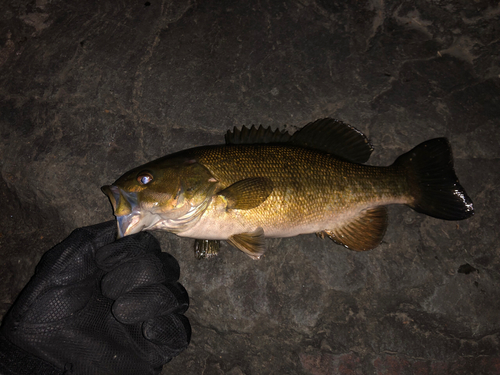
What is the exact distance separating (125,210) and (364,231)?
199 cm

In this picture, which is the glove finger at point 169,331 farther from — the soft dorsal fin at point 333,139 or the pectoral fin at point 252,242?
the soft dorsal fin at point 333,139

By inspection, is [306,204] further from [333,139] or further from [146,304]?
[146,304]

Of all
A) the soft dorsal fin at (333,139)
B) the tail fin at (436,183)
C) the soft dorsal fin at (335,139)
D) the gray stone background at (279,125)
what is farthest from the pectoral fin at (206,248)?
the tail fin at (436,183)

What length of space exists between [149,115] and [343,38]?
2.08 meters

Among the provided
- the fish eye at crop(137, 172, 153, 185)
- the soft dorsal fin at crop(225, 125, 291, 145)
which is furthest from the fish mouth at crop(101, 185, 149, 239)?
the soft dorsal fin at crop(225, 125, 291, 145)

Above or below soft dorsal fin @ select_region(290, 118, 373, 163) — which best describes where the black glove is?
below

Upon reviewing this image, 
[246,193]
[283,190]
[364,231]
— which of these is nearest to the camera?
[246,193]

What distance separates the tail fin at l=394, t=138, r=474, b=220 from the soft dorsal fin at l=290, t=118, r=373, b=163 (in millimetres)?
344

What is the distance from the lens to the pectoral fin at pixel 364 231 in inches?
114

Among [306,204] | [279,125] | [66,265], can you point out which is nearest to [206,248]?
[306,204]

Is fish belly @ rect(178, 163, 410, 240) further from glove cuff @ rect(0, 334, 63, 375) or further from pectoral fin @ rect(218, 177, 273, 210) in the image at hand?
glove cuff @ rect(0, 334, 63, 375)

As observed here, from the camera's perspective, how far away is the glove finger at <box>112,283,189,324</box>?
2498 mm

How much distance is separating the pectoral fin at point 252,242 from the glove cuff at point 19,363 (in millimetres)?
1692

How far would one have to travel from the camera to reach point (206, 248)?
2.93m
